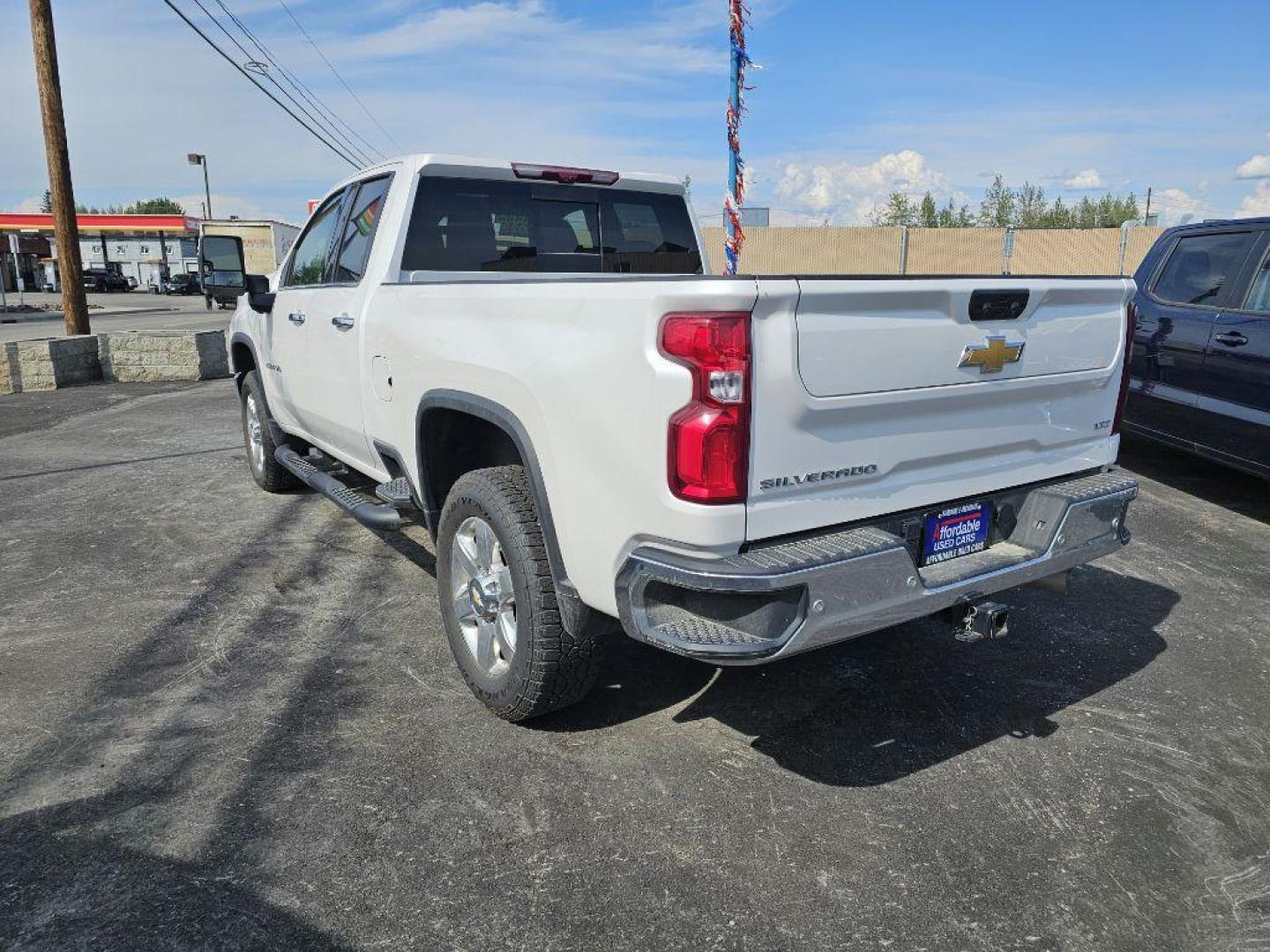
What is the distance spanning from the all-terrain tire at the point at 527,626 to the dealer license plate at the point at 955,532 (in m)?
1.09

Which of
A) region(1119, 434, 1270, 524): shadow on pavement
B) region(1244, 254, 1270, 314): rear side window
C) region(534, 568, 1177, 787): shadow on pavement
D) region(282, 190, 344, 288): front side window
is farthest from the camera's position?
region(1119, 434, 1270, 524): shadow on pavement

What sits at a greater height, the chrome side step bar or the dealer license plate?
the dealer license plate

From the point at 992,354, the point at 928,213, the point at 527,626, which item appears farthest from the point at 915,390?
the point at 928,213

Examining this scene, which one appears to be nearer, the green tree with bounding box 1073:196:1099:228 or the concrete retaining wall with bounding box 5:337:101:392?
the concrete retaining wall with bounding box 5:337:101:392

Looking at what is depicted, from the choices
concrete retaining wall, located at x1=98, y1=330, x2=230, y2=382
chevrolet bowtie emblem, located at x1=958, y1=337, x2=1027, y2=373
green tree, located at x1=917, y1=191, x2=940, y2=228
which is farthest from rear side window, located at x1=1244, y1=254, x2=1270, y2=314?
green tree, located at x1=917, y1=191, x2=940, y2=228

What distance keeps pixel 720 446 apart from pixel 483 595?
1358mm

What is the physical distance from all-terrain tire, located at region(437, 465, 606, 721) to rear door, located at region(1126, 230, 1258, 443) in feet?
15.5

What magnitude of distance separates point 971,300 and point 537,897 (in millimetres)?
2134

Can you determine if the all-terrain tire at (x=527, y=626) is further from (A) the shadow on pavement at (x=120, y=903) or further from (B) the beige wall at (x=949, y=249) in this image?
(B) the beige wall at (x=949, y=249)

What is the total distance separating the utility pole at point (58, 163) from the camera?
12.9 metres

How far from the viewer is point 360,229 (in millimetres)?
4695

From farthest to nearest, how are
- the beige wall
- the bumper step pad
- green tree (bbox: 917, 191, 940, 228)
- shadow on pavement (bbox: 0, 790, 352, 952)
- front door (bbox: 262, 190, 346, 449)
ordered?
green tree (bbox: 917, 191, 940, 228) → the beige wall → front door (bbox: 262, 190, 346, 449) → the bumper step pad → shadow on pavement (bbox: 0, 790, 352, 952)

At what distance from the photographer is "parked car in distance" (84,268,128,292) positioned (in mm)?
53719

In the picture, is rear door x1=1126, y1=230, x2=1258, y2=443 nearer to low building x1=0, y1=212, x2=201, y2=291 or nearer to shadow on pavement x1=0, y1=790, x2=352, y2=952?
shadow on pavement x1=0, y1=790, x2=352, y2=952
